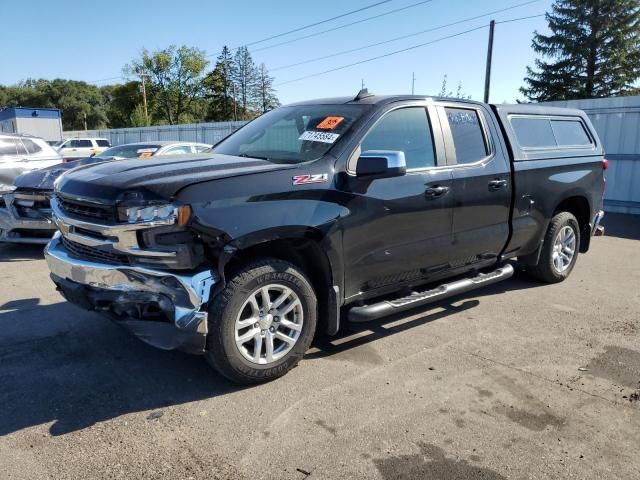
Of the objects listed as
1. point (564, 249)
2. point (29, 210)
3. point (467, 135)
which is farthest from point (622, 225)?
point (29, 210)

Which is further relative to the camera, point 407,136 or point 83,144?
point 83,144

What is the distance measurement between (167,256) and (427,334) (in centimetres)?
246

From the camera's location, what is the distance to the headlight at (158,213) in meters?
3.11

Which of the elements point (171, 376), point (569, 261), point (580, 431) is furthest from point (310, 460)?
point (569, 261)

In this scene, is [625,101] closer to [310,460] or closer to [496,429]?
[496,429]

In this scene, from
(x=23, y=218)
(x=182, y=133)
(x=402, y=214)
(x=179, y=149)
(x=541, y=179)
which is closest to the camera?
(x=402, y=214)

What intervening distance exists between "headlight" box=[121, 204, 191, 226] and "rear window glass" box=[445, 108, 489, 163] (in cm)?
257

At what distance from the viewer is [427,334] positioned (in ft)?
14.9

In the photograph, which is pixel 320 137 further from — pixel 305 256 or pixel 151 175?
pixel 151 175

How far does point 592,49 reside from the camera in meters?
40.4

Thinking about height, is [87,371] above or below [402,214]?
below

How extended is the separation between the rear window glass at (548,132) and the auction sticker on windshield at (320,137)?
2.40 metres

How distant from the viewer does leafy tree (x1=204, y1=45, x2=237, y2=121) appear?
6844 centimetres

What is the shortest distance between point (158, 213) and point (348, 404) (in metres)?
1.70
